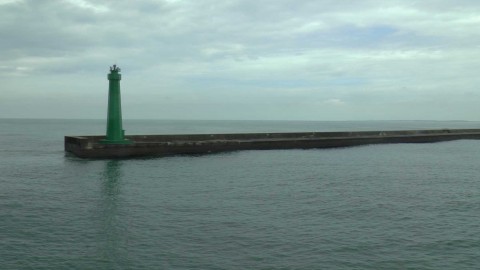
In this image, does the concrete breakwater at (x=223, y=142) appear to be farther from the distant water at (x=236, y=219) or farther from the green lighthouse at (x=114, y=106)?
the distant water at (x=236, y=219)

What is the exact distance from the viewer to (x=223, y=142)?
43500 mm

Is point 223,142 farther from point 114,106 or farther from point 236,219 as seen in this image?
point 236,219

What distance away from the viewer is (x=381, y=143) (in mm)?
59406

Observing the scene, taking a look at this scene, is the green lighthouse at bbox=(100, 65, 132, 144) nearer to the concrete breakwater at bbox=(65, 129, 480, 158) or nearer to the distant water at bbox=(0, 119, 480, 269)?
the concrete breakwater at bbox=(65, 129, 480, 158)

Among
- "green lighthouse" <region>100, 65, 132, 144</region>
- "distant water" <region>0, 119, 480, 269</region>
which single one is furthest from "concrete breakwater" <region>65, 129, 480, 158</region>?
"distant water" <region>0, 119, 480, 269</region>

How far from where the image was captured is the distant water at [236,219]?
36.5ft

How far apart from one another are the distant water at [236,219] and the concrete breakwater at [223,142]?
20.4 feet

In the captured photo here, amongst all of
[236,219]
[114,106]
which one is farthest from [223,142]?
[236,219]

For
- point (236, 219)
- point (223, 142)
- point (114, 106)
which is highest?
point (114, 106)

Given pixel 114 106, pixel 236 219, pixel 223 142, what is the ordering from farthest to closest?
pixel 223 142 < pixel 114 106 < pixel 236 219

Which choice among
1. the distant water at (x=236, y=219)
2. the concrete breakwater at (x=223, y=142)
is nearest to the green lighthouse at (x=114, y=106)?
the concrete breakwater at (x=223, y=142)

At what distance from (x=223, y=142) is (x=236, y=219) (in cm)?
2856

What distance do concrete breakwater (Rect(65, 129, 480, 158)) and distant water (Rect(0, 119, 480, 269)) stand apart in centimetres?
623

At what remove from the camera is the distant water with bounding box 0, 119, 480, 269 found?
438 inches
